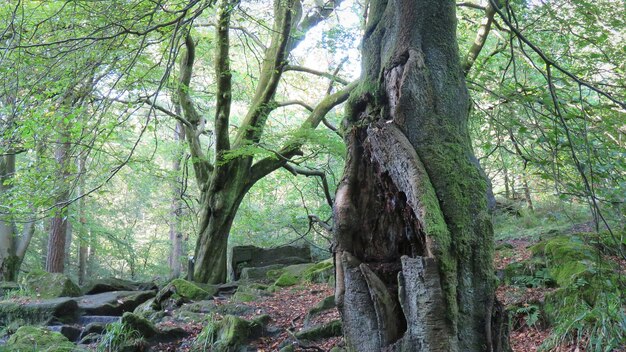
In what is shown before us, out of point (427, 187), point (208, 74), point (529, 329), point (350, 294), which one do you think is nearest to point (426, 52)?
point (427, 187)

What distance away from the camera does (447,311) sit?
260cm

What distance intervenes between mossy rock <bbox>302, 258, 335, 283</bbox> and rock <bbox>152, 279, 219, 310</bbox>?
2.12m

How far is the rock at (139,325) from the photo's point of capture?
609 centimetres

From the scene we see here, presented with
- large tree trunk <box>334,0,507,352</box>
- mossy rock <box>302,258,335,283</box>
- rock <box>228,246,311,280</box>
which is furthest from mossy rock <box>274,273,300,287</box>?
large tree trunk <box>334,0,507,352</box>

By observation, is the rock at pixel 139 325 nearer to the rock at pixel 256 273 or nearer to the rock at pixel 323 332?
the rock at pixel 323 332

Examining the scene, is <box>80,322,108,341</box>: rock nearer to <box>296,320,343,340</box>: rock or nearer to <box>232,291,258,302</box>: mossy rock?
<box>232,291,258,302</box>: mossy rock

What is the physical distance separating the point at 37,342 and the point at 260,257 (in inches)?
333

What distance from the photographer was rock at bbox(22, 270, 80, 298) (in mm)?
10156

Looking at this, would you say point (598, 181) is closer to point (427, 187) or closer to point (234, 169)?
point (427, 187)

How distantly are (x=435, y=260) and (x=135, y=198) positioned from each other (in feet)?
83.9

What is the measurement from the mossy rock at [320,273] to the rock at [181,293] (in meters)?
2.12

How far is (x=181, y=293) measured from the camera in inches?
351

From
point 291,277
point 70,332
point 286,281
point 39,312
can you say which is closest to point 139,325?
point 70,332

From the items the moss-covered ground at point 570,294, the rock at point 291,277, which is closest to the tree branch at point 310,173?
the rock at point 291,277
